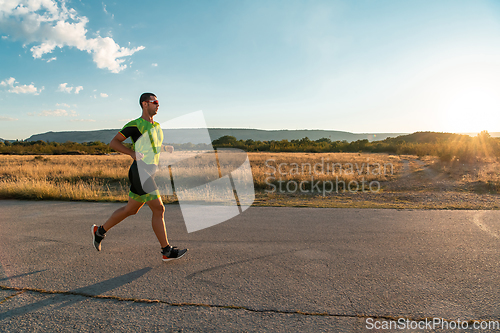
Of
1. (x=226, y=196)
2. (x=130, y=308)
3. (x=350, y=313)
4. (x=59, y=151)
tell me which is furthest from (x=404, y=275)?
(x=59, y=151)

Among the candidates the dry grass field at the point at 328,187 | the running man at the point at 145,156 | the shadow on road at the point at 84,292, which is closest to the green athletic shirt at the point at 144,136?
the running man at the point at 145,156

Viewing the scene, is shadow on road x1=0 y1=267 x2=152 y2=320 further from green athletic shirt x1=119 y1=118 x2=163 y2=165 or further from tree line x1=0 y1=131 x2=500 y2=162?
tree line x1=0 y1=131 x2=500 y2=162

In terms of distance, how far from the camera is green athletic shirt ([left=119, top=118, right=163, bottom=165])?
3555mm

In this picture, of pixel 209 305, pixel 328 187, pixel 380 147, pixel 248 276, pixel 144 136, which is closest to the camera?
pixel 209 305

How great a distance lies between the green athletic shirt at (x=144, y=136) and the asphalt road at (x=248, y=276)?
154 centimetres

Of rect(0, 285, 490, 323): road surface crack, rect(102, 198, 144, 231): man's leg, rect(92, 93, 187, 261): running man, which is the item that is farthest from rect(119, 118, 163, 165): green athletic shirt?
rect(0, 285, 490, 323): road surface crack

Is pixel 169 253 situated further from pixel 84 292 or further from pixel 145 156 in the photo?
pixel 145 156

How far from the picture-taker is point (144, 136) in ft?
11.9

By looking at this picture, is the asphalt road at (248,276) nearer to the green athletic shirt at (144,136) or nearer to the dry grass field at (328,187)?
the green athletic shirt at (144,136)

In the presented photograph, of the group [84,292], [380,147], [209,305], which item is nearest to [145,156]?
[84,292]

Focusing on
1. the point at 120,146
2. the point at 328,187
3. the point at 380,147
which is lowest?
the point at 328,187

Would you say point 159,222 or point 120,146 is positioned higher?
point 120,146

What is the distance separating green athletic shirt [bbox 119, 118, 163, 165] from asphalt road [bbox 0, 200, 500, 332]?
154cm

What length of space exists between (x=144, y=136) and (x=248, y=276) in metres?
2.26
